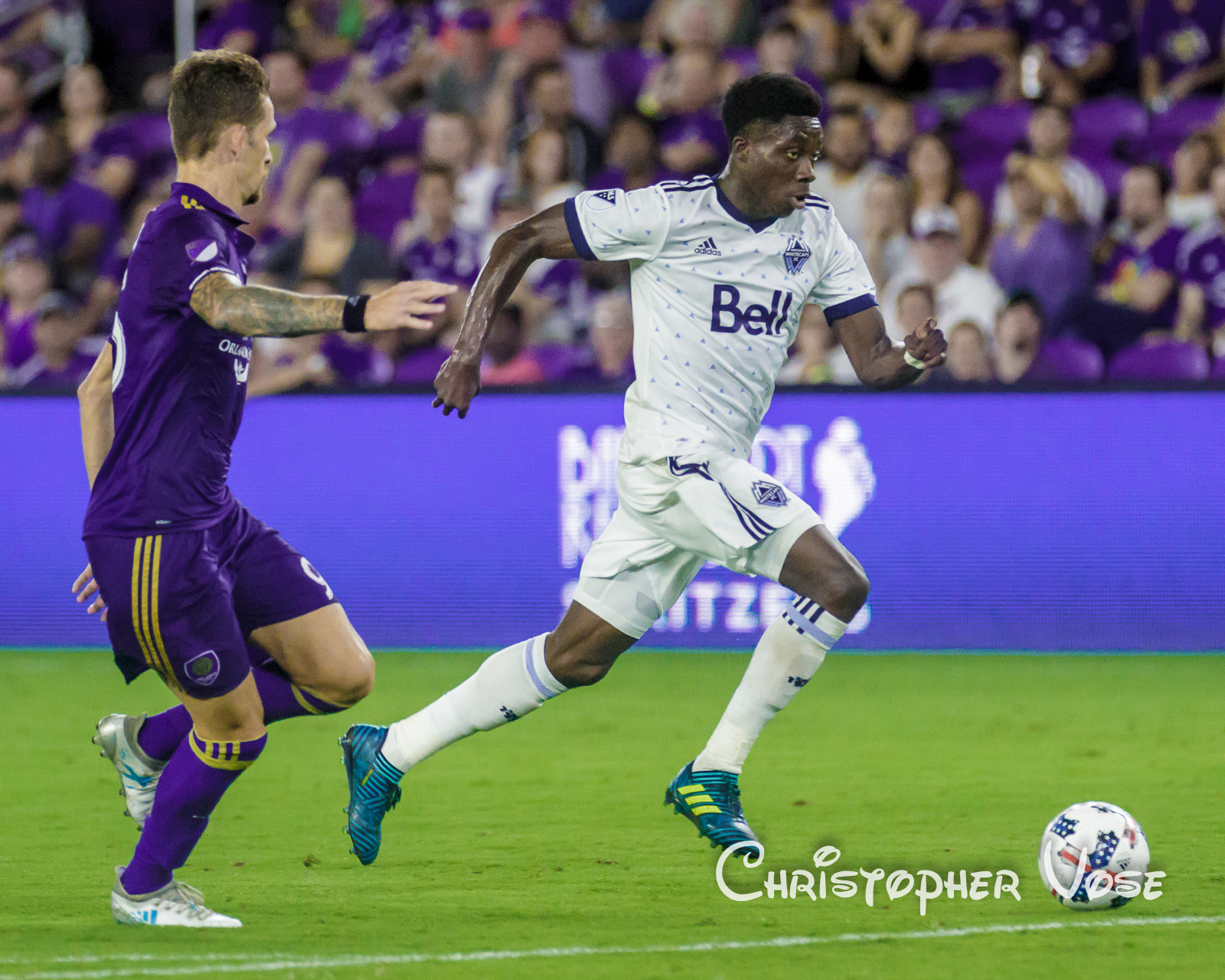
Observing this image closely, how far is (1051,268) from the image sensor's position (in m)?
10.9

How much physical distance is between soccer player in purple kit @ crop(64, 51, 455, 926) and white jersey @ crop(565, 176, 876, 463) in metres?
1.16

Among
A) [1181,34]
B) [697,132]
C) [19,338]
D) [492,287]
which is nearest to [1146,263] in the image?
[1181,34]

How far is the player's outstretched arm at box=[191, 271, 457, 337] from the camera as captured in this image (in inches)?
164

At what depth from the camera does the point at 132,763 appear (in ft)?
16.9

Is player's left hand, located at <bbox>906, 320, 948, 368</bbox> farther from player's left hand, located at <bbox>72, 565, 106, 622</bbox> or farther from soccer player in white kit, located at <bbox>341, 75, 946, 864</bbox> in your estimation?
player's left hand, located at <bbox>72, 565, 106, 622</bbox>

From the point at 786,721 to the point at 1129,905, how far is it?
3479 millimetres

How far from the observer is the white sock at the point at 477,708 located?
5.27 meters

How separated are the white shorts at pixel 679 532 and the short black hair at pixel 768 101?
Answer: 3.28 ft

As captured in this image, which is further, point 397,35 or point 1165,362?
point 397,35

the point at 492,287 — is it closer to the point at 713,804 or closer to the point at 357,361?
the point at 713,804

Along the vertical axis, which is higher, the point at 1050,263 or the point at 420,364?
the point at 1050,263

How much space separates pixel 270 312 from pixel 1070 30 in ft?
31.2

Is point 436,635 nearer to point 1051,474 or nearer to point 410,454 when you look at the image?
point 410,454

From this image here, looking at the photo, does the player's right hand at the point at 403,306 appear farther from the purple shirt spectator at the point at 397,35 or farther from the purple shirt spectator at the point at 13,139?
the purple shirt spectator at the point at 13,139
